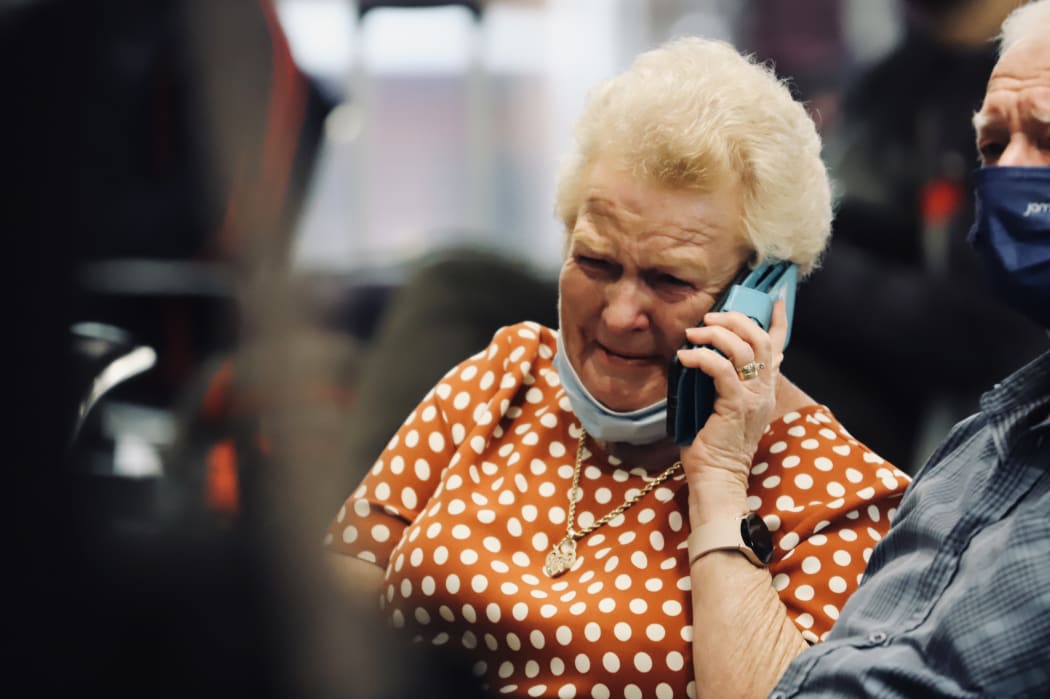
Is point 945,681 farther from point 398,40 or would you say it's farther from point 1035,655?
point 398,40

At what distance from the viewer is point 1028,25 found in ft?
4.64

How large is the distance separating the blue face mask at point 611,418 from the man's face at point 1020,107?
0.53 metres

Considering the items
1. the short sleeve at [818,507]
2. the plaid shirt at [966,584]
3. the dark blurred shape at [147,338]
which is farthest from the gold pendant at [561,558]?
the dark blurred shape at [147,338]

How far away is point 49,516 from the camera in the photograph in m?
0.43

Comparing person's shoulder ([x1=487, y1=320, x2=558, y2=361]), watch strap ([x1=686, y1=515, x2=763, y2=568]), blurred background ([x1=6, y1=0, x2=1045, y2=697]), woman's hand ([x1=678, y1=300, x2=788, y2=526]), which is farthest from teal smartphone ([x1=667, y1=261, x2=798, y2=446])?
blurred background ([x1=6, y1=0, x2=1045, y2=697])

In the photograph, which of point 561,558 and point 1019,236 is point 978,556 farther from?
point 561,558

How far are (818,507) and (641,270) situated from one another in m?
0.39

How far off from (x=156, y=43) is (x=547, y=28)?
7.62ft

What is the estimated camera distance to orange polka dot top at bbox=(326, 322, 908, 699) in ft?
5.07

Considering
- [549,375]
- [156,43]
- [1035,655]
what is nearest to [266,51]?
[156,43]

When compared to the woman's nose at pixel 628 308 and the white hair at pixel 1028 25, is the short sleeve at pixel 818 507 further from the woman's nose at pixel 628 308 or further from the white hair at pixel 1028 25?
the white hair at pixel 1028 25

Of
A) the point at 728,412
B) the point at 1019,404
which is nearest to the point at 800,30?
the point at 728,412

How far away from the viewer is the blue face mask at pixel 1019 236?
4.09ft

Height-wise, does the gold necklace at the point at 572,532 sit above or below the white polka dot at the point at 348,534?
below
